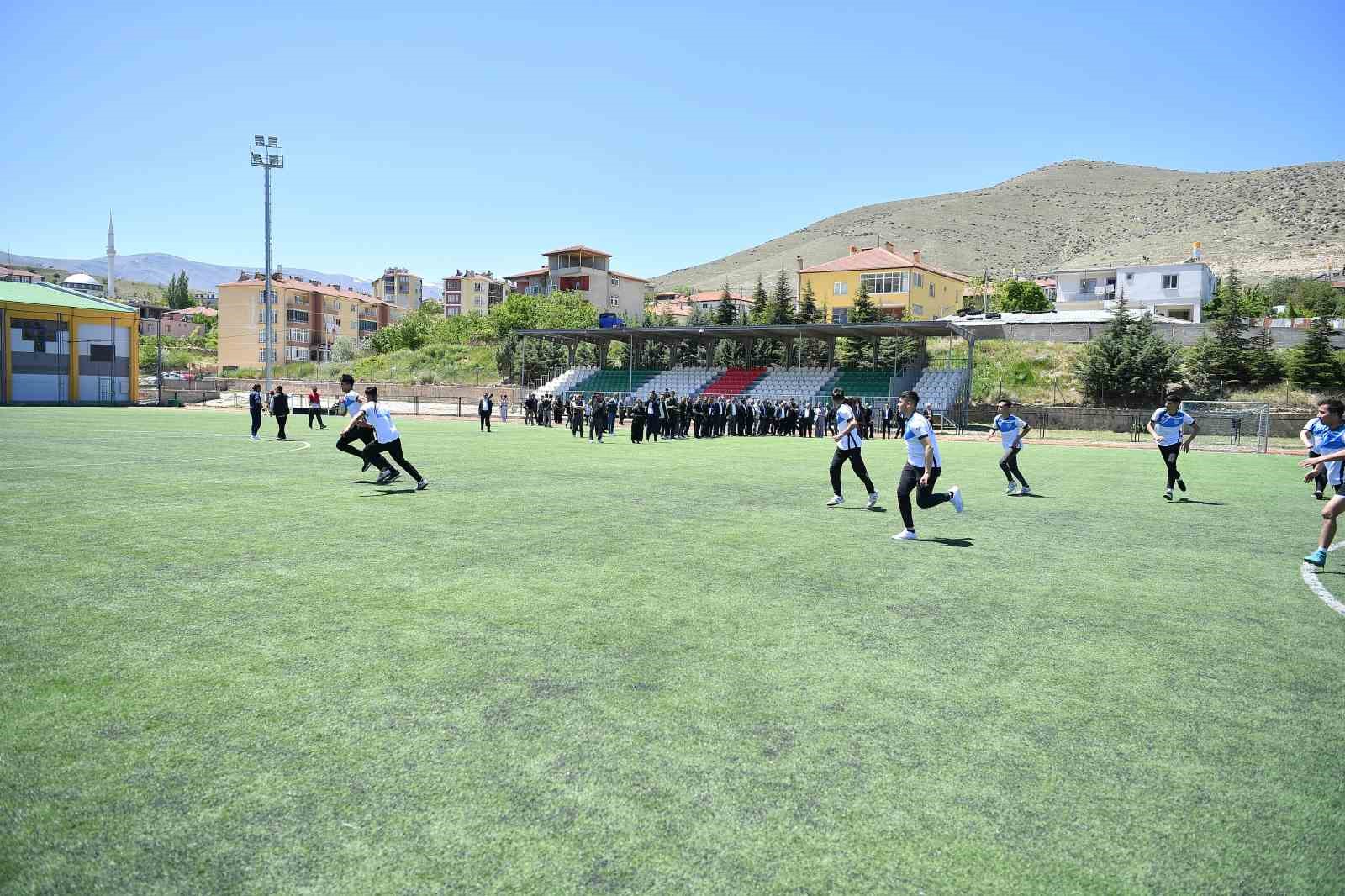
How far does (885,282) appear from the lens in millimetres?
77812

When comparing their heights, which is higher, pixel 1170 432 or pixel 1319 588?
pixel 1170 432

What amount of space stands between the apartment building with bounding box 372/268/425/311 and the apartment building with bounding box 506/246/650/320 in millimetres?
45360

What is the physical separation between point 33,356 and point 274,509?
50970mm

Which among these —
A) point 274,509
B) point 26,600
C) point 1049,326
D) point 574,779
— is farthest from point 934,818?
point 1049,326

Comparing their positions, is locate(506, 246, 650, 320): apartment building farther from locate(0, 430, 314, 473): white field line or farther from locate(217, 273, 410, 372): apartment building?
locate(0, 430, 314, 473): white field line

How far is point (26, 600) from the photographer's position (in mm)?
6242

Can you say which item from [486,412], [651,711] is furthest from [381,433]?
[486,412]

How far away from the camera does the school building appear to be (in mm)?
48688

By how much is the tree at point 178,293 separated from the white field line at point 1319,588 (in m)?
193

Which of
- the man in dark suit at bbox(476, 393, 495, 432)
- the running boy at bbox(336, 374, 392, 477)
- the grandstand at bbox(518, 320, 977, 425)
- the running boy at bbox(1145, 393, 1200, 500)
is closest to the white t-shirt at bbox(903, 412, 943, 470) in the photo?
the running boy at bbox(1145, 393, 1200, 500)

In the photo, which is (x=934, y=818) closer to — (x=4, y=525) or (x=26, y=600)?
(x=26, y=600)

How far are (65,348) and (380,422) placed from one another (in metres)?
50.0

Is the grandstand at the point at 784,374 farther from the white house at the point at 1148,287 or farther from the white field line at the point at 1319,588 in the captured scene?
the white field line at the point at 1319,588

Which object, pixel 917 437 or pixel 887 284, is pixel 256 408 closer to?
pixel 917 437
